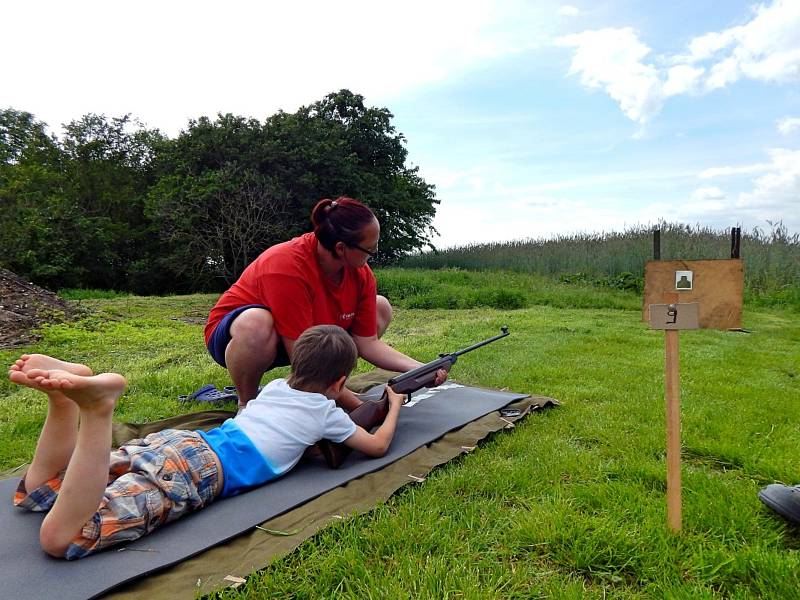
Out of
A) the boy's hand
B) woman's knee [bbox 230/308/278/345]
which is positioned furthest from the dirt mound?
the boy's hand

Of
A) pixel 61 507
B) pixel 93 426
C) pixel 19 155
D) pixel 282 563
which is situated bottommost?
pixel 282 563

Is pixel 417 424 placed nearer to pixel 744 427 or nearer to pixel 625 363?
pixel 744 427

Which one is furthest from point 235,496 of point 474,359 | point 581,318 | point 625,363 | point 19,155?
point 19,155

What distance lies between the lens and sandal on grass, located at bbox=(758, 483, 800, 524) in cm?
204

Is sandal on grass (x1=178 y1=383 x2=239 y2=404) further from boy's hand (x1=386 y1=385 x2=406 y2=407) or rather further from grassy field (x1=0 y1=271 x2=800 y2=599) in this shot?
boy's hand (x1=386 y1=385 x2=406 y2=407)

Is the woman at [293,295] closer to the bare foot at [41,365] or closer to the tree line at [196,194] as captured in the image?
the bare foot at [41,365]

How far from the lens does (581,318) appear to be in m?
8.81

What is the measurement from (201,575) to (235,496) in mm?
556

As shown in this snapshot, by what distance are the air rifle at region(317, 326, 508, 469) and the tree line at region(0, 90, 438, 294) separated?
15.5 m

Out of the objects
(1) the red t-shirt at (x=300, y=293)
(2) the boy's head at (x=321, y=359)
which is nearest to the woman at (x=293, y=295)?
(1) the red t-shirt at (x=300, y=293)

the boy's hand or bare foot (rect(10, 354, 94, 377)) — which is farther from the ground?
bare foot (rect(10, 354, 94, 377))

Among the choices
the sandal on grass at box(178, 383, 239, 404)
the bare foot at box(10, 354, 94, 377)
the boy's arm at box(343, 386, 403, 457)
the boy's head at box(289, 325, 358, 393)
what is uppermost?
the bare foot at box(10, 354, 94, 377)

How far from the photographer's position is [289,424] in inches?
96.3

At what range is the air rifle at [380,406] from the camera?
2584 millimetres
